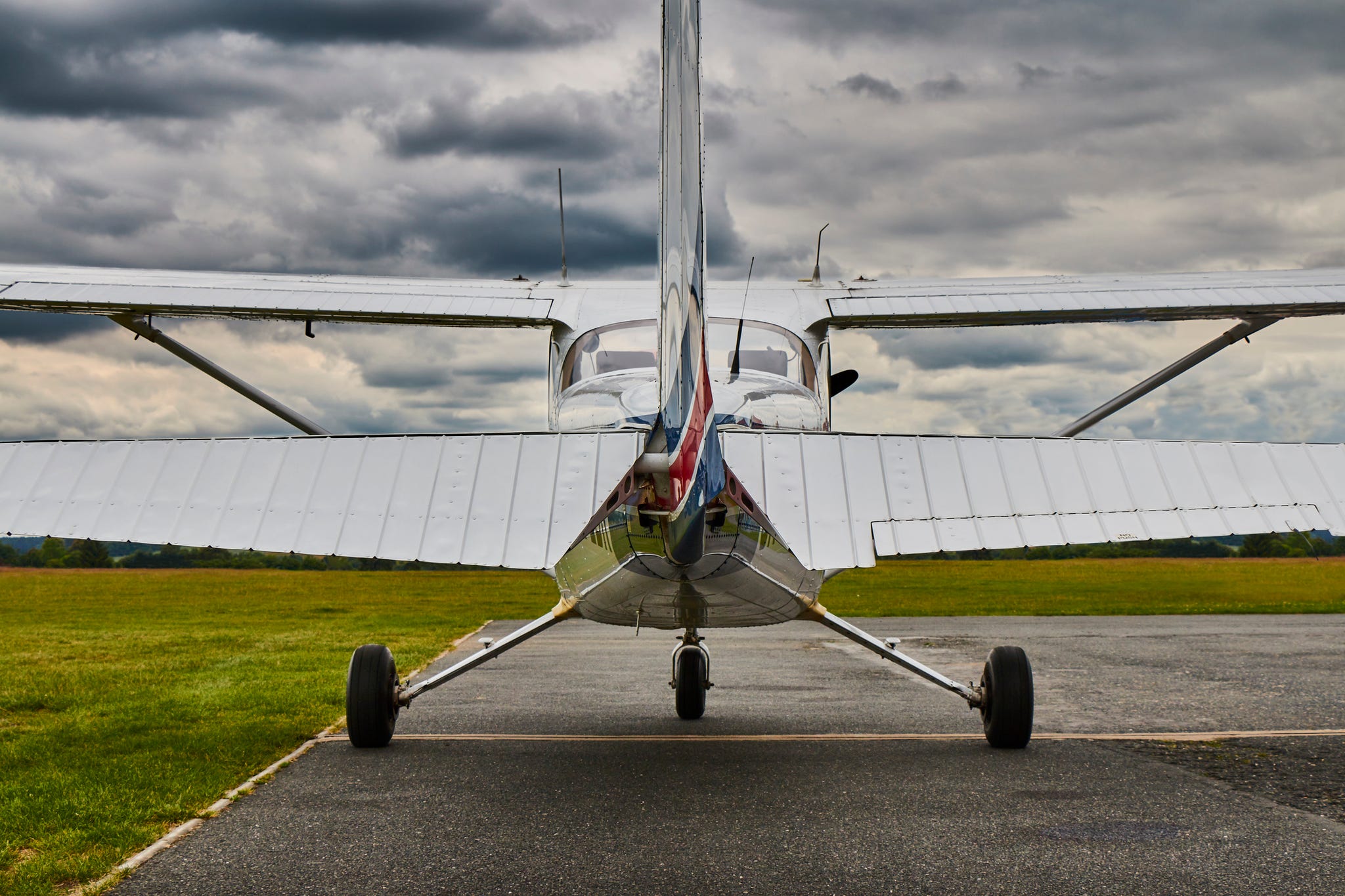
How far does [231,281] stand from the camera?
37.6 ft

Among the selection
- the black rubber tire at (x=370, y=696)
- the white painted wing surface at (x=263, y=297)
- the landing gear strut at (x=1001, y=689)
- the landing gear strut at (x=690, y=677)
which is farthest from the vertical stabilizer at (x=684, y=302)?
the white painted wing surface at (x=263, y=297)

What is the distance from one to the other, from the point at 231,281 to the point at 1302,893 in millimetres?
10472

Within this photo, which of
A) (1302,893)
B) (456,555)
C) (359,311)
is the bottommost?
(1302,893)

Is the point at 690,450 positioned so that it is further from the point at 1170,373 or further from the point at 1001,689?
the point at 1170,373

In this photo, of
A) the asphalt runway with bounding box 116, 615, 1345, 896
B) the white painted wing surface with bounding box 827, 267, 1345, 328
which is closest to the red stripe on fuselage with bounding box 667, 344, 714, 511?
the asphalt runway with bounding box 116, 615, 1345, 896

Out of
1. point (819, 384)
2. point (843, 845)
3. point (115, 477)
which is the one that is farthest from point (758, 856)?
point (819, 384)

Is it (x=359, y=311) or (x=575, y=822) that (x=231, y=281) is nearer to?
(x=359, y=311)

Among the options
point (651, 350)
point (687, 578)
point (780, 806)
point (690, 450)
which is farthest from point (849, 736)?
point (690, 450)

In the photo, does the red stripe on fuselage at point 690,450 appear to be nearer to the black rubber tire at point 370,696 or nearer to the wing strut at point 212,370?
the black rubber tire at point 370,696

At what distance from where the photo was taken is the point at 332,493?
537 centimetres

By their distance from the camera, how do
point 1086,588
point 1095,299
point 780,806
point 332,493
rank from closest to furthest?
point 332,493
point 780,806
point 1095,299
point 1086,588

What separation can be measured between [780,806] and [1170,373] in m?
7.69

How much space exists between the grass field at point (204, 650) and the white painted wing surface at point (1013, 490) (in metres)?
3.43

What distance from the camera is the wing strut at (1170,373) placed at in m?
11.1
